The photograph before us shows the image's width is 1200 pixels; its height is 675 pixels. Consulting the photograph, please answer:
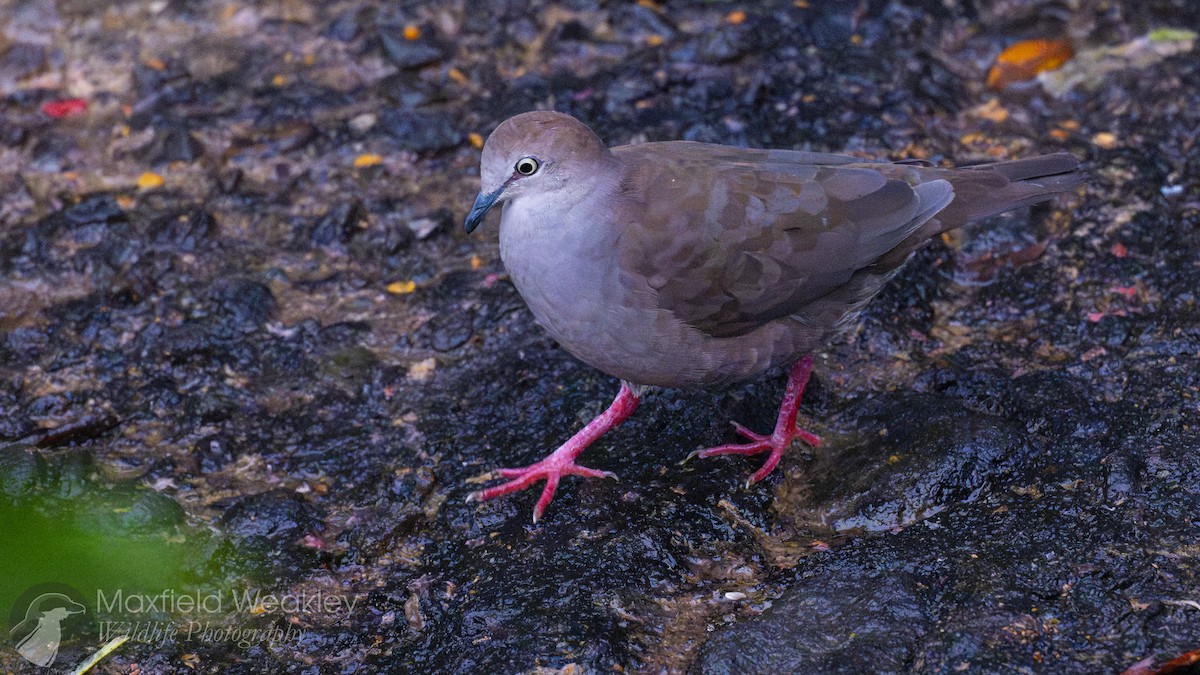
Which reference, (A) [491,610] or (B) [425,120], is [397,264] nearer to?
(B) [425,120]

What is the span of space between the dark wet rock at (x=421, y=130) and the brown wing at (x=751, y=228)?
1833 millimetres

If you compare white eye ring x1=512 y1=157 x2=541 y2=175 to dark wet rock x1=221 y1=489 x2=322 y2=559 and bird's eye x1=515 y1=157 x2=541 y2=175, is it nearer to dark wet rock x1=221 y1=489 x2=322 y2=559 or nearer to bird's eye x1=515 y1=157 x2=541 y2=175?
bird's eye x1=515 y1=157 x2=541 y2=175

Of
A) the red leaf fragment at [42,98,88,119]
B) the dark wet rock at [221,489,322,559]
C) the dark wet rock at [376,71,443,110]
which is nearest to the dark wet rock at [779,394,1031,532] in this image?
the dark wet rock at [221,489,322,559]

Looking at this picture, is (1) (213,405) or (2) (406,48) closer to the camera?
(1) (213,405)

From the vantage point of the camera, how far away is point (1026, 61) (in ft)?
19.4

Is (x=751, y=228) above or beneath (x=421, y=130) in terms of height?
above

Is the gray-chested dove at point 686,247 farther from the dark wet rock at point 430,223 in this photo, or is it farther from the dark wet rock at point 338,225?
the dark wet rock at point 338,225

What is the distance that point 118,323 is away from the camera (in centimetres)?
467

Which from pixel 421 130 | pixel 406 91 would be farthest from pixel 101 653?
pixel 406 91

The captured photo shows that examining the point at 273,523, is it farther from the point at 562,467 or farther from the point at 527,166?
the point at 527,166

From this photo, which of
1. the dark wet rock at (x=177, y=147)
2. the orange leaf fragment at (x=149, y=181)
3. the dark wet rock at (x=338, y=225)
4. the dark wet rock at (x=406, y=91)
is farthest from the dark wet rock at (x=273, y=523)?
the dark wet rock at (x=406, y=91)

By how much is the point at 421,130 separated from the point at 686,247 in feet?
→ 7.81

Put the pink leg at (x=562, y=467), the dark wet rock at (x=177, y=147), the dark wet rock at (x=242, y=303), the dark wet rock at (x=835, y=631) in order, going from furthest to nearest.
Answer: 1. the dark wet rock at (x=177, y=147)
2. the dark wet rock at (x=242, y=303)
3. the pink leg at (x=562, y=467)
4. the dark wet rock at (x=835, y=631)

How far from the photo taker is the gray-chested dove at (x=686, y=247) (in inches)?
145
